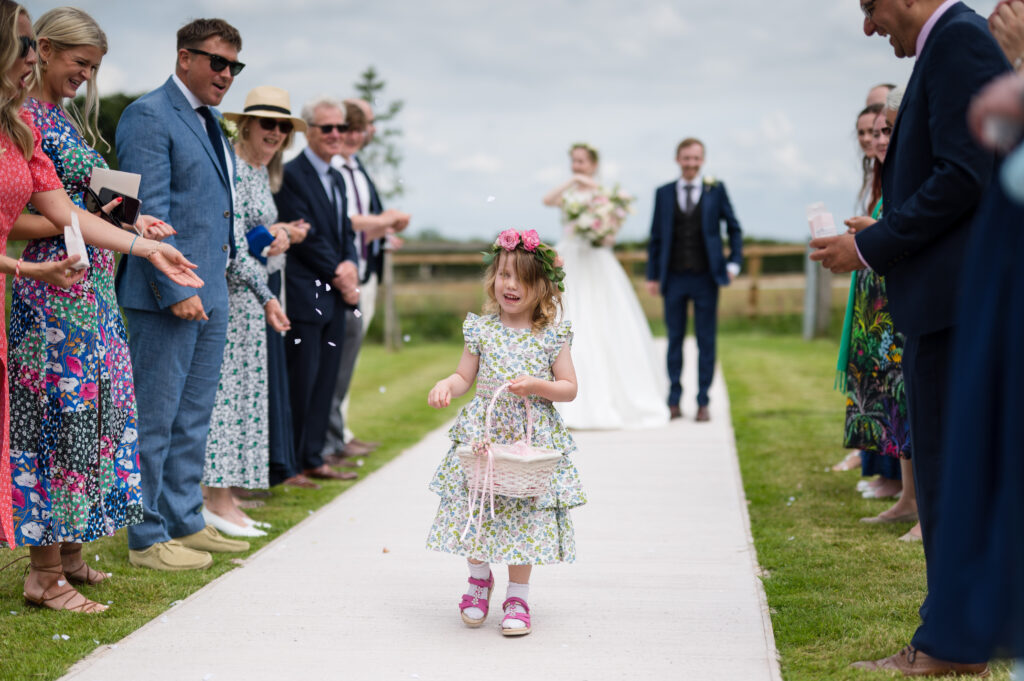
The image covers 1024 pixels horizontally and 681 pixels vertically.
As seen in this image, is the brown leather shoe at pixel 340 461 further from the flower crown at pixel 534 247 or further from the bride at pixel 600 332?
the flower crown at pixel 534 247

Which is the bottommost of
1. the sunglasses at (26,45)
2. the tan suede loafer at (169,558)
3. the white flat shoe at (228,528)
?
the white flat shoe at (228,528)

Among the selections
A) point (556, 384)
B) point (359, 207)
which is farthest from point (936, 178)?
point (359, 207)

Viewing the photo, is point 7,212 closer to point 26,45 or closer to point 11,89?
point 11,89

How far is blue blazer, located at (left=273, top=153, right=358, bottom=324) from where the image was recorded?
6.25m

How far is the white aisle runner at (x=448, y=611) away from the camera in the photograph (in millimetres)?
3227

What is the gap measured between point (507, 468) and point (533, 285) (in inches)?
28.3

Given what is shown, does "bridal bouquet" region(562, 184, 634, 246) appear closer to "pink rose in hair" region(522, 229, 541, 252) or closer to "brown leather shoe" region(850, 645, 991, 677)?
"pink rose in hair" region(522, 229, 541, 252)

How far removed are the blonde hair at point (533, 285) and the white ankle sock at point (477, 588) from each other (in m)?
0.88

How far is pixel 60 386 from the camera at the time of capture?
3.74m

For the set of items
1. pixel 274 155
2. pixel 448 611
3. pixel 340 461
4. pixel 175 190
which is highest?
pixel 274 155

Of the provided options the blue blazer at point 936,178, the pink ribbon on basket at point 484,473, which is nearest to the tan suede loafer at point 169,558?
the pink ribbon on basket at point 484,473

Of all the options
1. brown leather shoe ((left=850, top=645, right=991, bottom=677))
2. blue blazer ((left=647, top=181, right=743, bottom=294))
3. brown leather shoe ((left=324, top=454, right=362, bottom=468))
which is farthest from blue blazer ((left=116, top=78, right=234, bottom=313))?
blue blazer ((left=647, top=181, right=743, bottom=294))

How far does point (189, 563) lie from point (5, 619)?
0.84m

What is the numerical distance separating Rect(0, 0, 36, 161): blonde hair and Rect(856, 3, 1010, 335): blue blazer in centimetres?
275
